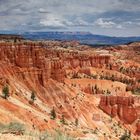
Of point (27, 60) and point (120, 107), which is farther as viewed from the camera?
point (120, 107)

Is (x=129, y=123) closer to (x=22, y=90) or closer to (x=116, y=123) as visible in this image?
(x=116, y=123)

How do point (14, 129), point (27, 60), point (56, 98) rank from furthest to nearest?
1. point (27, 60)
2. point (56, 98)
3. point (14, 129)

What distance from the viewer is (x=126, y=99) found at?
87125 mm

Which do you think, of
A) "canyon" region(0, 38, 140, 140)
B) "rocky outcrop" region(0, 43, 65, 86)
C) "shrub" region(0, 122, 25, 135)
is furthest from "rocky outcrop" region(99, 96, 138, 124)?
"shrub" region(0, 122, 25, 135)

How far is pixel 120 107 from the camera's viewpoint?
284ft

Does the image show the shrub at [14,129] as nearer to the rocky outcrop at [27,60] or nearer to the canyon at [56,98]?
the canyon at [56,98]

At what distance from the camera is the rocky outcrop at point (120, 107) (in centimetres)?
8575

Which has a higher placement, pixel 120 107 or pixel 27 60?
pixel 27 60

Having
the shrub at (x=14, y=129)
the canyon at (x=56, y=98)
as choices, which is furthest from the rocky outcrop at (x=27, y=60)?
the shrub at (x=14, y=129)

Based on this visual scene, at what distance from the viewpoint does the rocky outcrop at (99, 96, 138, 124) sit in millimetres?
85750

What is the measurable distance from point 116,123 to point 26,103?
2480cm

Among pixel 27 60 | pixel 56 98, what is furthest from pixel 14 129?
pixel 27 60

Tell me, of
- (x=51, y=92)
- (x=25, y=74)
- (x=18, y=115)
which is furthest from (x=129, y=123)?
(x=18, y=115)

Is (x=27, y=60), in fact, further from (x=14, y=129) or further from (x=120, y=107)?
(x=14, y=129)
